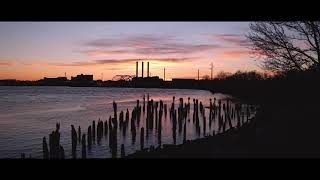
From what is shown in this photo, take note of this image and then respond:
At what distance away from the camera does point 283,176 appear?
70.5 inches

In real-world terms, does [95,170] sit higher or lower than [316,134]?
higher
